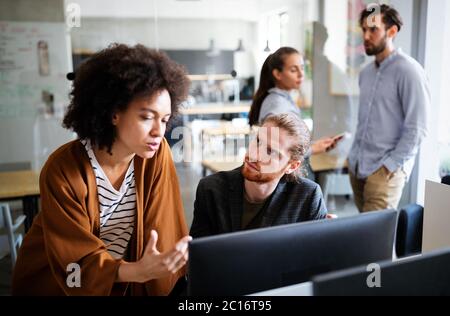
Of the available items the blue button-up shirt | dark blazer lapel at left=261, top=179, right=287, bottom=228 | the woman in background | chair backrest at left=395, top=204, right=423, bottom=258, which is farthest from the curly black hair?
the blue button-up shirt

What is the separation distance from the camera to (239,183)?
4.83 feet

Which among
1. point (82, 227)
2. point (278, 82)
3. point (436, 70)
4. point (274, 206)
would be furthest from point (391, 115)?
point (82, 227)

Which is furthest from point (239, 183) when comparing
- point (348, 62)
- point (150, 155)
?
point (348, 62)

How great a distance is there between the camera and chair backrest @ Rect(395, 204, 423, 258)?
2004 millimetres

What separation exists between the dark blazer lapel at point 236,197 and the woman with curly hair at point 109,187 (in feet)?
0.64

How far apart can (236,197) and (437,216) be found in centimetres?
66

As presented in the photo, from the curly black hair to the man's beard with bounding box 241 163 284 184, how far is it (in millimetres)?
364

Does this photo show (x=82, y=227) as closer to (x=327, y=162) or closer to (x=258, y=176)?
(x=258, y=176)

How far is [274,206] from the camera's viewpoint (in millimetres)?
1425

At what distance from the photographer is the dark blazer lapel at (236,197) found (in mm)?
1429

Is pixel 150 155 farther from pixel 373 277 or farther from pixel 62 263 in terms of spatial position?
pixel 373 277

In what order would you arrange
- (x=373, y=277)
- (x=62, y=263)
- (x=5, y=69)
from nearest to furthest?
(x=373, y=277), (x=62, y=263), (x=5, y=69)
